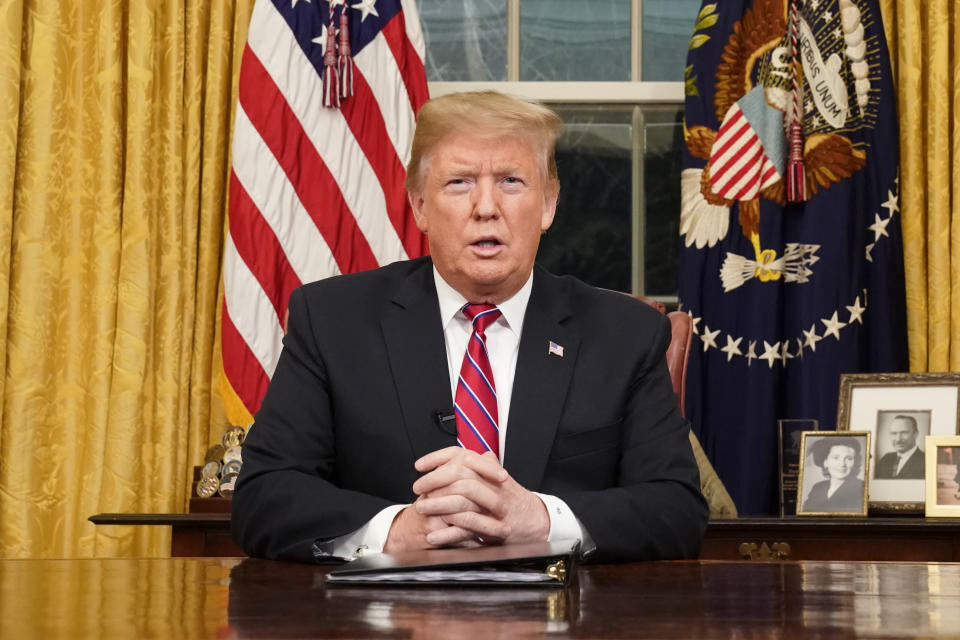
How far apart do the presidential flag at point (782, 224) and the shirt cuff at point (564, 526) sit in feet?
6.37

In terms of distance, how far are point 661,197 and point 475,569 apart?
288 cm

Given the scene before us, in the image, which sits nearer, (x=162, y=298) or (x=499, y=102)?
(x=499, y=102)

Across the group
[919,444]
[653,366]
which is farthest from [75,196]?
[919,444]

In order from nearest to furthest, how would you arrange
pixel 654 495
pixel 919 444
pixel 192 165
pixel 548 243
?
pixel 654 495, pixel 919 444, pixel 192 165, pixel 548 243

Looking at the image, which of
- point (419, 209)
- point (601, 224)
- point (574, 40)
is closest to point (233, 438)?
point (419, 209)

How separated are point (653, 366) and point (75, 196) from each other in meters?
2.31

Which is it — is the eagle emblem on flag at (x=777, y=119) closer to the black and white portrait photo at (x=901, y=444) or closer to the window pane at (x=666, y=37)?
the window pane at (x=666, y=37)

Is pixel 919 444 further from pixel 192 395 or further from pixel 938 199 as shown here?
pixel 192 395

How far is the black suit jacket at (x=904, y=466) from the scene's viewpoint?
119 inches

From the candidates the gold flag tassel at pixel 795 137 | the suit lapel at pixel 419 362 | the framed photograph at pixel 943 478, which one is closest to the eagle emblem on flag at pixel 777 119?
the gold flag tassel at pixel 795 137

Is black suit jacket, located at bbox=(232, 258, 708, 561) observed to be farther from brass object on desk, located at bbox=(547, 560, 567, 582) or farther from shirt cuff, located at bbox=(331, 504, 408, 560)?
brass object on desk, located at bbox=(547, 560, 567, 582)

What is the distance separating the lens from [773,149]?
3461mm

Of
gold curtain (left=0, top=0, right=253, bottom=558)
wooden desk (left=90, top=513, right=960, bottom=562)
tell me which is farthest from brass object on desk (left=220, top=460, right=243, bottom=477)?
gold curtain (left=0, top=0, right=253, bottom=558)

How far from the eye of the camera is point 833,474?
298cm
